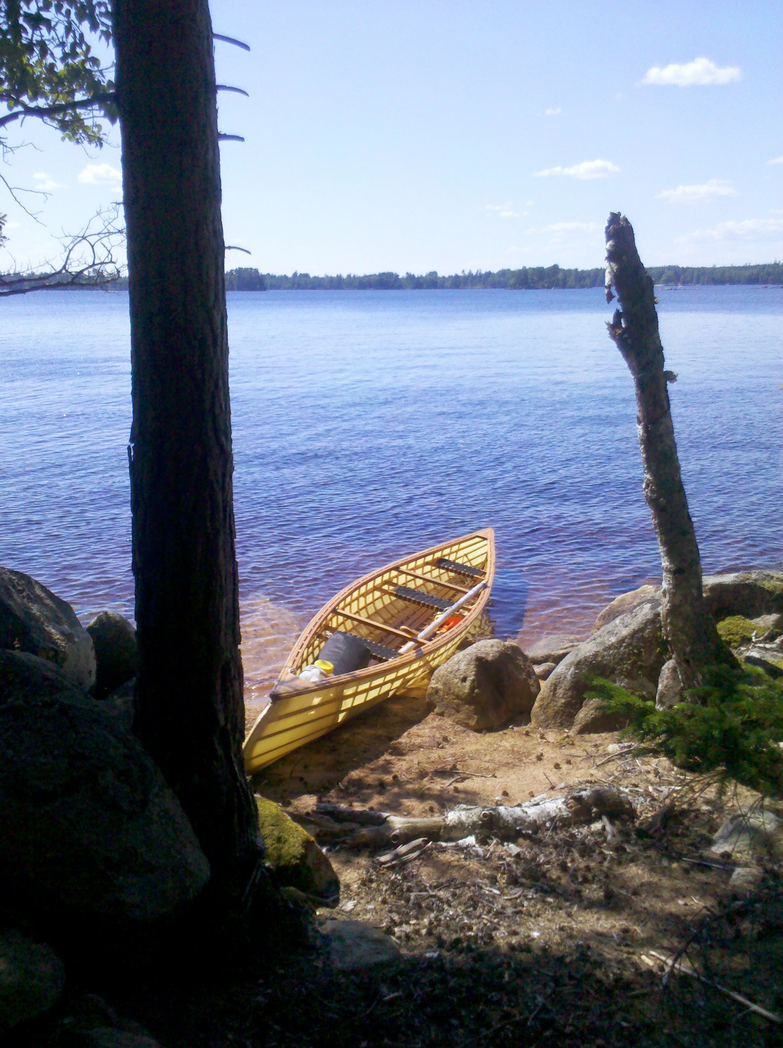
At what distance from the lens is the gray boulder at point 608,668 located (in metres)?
6.96


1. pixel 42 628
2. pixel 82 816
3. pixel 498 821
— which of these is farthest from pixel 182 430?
pixel 498 821

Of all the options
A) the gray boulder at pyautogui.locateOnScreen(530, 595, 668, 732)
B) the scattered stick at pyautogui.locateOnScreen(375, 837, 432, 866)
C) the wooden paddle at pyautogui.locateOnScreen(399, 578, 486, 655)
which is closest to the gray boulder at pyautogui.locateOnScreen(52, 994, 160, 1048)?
the scattered stick at pyautogui.locateOnScreen(375, 837, 432, 866)

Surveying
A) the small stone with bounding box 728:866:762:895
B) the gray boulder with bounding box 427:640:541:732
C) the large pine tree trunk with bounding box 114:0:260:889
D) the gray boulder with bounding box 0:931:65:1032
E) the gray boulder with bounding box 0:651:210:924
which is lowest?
the gray boulder with bounding box 427:640:541:732

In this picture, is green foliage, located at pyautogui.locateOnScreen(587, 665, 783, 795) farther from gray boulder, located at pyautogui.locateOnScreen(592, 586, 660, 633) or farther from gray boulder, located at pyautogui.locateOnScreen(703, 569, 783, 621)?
gray boulder, located at pyautogui.locateOnScreen(592, 586, 660, 633)

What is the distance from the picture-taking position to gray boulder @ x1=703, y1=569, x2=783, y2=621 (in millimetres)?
8711

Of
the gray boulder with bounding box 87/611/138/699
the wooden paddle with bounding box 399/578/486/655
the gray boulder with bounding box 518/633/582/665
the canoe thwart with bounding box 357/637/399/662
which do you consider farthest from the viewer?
the gray boulder with bounding box 518/633/582/665

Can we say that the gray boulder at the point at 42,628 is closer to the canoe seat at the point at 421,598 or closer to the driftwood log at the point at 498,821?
the driftwood log at the point at 498,821

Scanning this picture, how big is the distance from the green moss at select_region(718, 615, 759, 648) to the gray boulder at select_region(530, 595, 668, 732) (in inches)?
28.9

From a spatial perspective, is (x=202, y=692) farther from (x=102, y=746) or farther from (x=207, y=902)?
(x=207, y=902)

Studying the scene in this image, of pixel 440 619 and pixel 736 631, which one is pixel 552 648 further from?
pixel 736 631

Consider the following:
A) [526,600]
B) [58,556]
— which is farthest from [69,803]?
[58,556]

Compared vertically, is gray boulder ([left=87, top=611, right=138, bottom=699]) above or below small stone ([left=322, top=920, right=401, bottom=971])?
above

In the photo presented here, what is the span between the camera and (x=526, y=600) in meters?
12.9

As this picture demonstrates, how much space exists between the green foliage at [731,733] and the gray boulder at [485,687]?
140 inches
